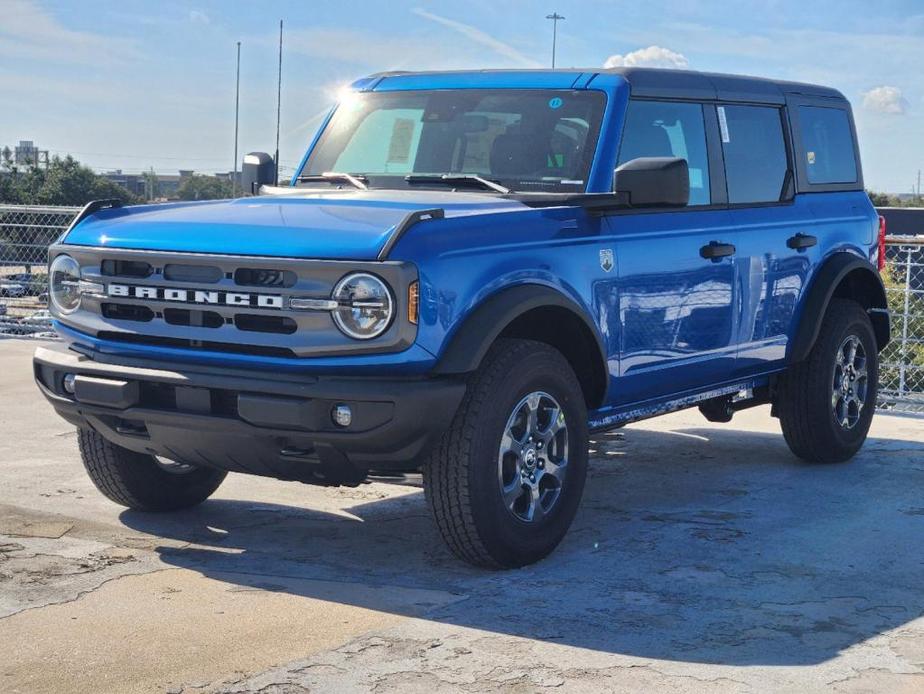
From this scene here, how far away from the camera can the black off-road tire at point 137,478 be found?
6137mm

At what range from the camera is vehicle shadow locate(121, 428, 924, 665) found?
15.9ft

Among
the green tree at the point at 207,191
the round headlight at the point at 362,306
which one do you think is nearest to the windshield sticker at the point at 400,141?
the green tree at the point at 207,191

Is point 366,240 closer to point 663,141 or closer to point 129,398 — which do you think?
point 129,398

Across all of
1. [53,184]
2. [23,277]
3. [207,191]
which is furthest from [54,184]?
[23,277]

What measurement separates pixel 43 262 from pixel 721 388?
24.8 ft

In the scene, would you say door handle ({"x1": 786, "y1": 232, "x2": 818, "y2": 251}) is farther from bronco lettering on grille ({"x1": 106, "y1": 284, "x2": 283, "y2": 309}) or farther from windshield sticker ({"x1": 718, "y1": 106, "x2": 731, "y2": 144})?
bronco lettering on grille ({"x1": 106, "y1": 284, "x2": 283, "y2": 309})

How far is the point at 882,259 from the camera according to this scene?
→ 27.8 feet

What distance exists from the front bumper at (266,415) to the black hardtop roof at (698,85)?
2.03 metres

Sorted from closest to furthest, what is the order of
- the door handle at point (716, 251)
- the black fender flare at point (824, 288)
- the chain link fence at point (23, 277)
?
the door handle at point (716, 251) → the black fender flare at point (824, 288) → the chain link fence at point (23, 277)

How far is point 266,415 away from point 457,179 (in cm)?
166

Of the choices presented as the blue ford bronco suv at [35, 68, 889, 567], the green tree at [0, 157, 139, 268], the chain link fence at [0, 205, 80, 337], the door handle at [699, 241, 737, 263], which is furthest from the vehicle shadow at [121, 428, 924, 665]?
Result: the green tree at [0, 157, 139, 268]

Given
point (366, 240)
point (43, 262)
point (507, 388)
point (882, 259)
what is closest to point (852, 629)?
point (507, 388)

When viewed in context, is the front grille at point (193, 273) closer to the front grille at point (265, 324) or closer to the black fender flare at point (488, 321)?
the front grille at point (265, 324)

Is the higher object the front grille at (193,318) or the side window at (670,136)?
the side window at (670,136)
